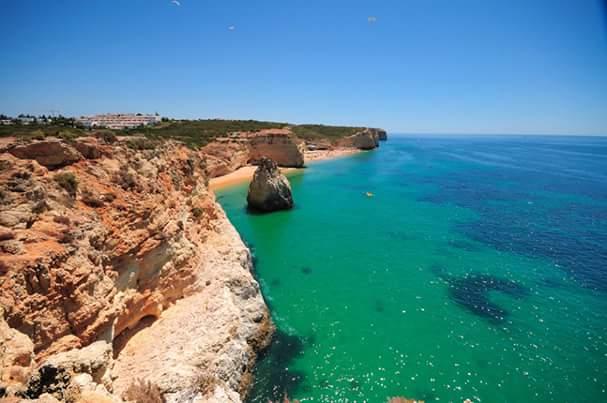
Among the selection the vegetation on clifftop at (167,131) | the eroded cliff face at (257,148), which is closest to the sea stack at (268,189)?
the vegetation on clifftop at (167,131)

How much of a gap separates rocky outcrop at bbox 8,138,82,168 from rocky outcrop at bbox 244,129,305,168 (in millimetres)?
52499

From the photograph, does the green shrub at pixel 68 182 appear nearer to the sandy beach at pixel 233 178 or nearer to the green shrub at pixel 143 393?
the green shrub at pixel 143 393

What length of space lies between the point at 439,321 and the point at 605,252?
18573 mm

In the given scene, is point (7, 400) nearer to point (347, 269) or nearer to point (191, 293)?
point (191, 293)

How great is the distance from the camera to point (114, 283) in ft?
36.1

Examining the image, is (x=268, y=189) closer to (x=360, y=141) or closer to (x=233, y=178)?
(x=233, y=178)

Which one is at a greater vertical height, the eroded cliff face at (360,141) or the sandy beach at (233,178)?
the eroded cliff face at (360,141)

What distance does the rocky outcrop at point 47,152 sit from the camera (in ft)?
36.1

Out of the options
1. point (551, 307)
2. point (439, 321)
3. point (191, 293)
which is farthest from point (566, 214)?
point (191, 293)

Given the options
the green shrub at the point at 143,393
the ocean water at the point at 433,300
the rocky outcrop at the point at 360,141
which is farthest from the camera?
the rocky outcrop at the point at 360,141

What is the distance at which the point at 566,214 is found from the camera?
34562mm

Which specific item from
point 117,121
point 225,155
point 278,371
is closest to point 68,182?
point 278,371

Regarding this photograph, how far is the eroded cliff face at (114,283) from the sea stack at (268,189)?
17.1 m

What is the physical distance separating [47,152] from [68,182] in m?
1.64
